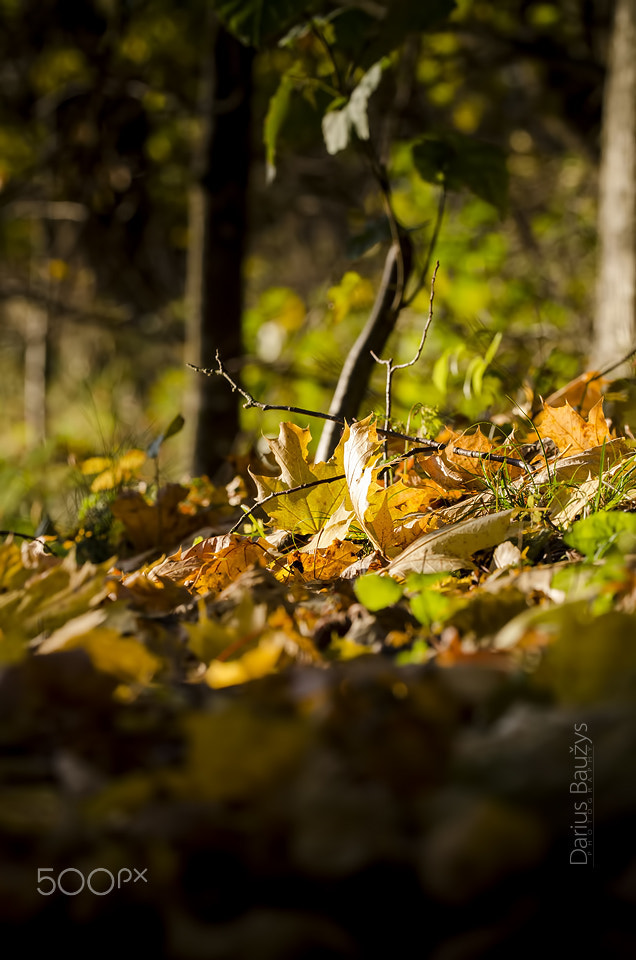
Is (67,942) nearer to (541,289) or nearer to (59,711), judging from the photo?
(59,711)

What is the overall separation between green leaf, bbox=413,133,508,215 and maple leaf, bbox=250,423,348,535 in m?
0.96

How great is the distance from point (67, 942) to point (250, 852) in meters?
0.13

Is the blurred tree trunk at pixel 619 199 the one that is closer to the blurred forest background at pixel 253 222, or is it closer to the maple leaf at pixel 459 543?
the blurred forest background at pixel 253 222

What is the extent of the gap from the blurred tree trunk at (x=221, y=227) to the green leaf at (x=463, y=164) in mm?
1528

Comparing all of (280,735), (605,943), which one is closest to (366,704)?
(280,735)

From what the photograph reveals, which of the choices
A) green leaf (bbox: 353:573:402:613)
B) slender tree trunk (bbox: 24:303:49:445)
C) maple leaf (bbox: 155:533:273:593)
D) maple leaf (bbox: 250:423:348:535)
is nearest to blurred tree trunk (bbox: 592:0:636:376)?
maple leaf (bbox: 250:423:348:535)

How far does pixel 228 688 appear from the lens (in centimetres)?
75

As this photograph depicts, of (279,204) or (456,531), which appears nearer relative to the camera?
(456,531)

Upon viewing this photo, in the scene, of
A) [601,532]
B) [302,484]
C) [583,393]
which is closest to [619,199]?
[583,393]

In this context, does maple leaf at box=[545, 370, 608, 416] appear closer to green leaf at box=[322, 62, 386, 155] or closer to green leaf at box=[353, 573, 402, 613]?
green leaf at box=[322, 62, 386, 155]

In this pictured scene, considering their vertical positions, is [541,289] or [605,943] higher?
[605,943]

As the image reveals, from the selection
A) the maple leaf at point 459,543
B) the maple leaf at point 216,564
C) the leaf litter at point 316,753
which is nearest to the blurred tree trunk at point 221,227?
the maple leaf at point 216,564

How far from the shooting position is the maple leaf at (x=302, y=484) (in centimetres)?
130

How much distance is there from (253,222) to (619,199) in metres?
6.01
